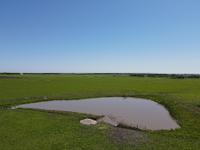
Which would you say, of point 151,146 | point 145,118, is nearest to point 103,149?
point 151,146

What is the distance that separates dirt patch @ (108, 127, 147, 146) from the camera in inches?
492

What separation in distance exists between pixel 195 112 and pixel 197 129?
5.81 metres

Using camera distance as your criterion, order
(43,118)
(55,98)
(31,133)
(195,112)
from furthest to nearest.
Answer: (55,98), (195,112), (43,118), (31,133)

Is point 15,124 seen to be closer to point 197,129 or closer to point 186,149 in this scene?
point 186,149

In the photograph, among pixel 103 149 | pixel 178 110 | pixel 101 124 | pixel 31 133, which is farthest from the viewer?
pixel 178 110

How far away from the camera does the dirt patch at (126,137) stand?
12.5m

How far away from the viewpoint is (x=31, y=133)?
552 inches

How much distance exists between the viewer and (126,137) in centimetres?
1342

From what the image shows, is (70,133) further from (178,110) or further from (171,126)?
(178,110)

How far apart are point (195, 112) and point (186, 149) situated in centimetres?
1031

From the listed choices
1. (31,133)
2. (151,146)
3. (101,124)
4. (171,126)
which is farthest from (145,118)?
(31,133)

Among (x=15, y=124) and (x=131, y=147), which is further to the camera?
(x=15, y=124)

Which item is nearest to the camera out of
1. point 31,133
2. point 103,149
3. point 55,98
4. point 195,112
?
point 103,149

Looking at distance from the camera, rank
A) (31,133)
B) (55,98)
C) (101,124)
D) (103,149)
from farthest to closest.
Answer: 1. (55,98)
2. (101,124)
3. (31,133)
4. (103,149)
